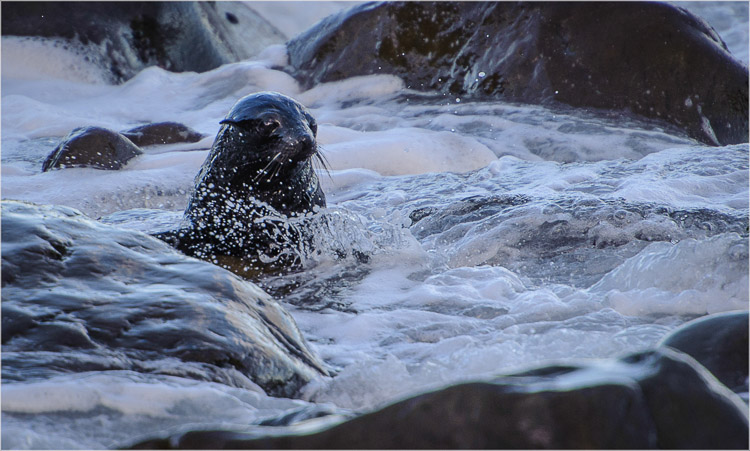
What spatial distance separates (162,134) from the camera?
304 inches

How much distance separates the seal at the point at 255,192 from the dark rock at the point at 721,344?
269 centimetres

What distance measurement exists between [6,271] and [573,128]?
5.78 meters

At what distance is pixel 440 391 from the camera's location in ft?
4.91

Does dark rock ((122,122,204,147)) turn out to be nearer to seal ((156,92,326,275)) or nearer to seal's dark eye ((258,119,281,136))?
seal ((156,92,326,275))

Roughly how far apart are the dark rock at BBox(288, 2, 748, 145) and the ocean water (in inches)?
9.1

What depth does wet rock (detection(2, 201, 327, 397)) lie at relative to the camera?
226 centimetres

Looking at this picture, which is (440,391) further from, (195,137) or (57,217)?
(195,137)

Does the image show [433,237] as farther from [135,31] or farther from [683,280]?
[135,31]

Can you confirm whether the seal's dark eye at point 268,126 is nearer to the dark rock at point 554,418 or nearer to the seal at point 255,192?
the seal at point 255,192

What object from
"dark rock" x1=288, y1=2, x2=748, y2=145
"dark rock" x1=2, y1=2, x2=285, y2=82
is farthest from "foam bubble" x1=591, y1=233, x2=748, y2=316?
"dark rock" x1=2, y1=2, x2=285, y2=82

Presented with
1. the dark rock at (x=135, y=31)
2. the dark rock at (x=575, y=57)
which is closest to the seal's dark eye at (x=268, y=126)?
the dark rock at (x=575, y=57)

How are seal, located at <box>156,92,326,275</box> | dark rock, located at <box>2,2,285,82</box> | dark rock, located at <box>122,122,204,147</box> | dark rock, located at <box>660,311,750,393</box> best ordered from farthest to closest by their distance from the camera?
→ dark rock, located at <box>2,2,285,82</box> → dark rock, located at <box>122,122,204,147</box> → seal, located at <box>156,92,326,275</box> → dark rock, located at <box>660,311,750,393</box>

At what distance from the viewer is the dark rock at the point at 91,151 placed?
21.5 feet

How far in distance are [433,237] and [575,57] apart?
377 cm
